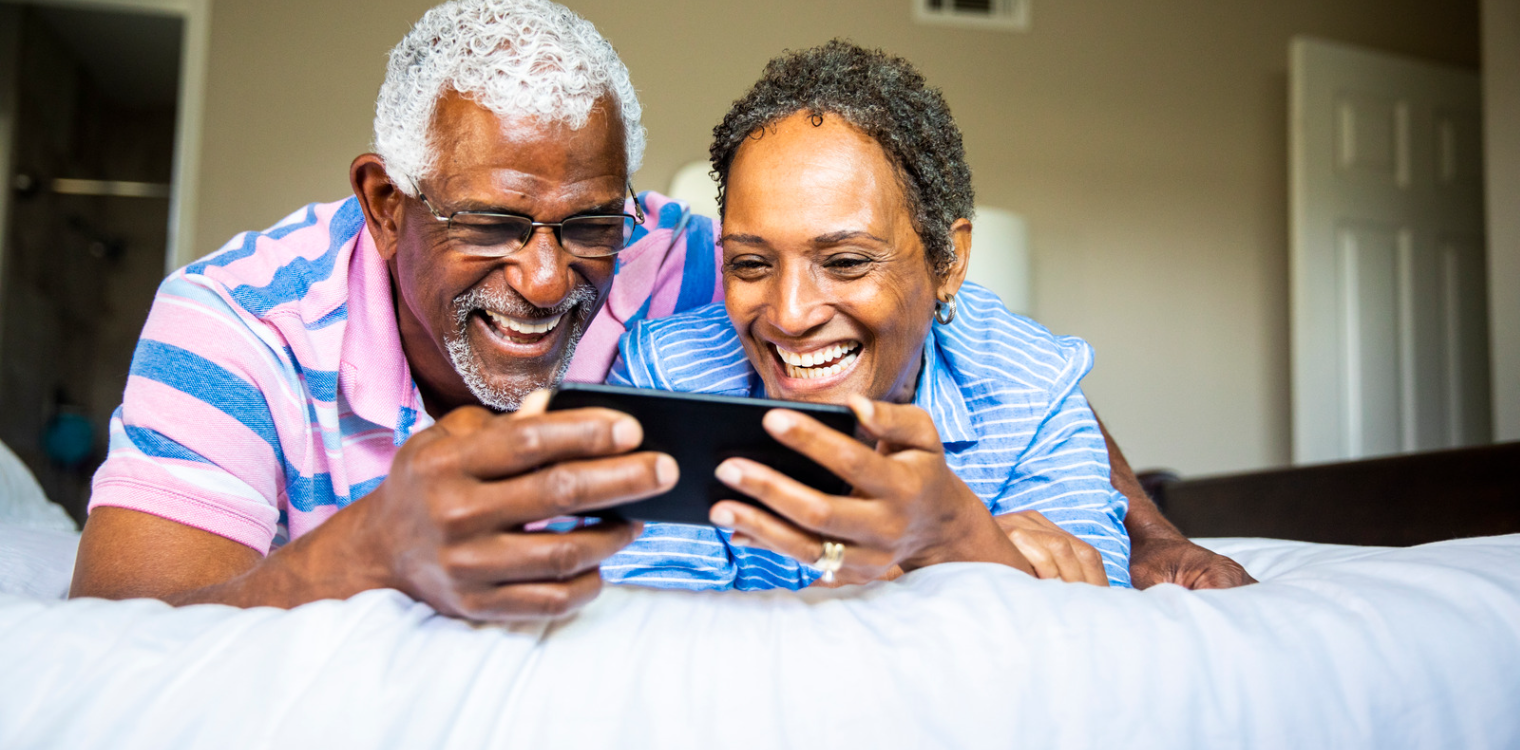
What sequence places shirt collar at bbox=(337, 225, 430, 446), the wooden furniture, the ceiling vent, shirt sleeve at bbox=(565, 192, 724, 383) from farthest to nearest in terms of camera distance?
the ceiling vent
the wooden furniture
shirt sleeve at bbox=(565, 192, 724, 383)
shirt collar at bbox=(337, 225, 430, 446)

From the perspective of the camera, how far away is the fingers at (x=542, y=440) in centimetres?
70

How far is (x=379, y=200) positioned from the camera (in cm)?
154

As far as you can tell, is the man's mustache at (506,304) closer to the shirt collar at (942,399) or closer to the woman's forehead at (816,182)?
the woman's forehead at (816,182)

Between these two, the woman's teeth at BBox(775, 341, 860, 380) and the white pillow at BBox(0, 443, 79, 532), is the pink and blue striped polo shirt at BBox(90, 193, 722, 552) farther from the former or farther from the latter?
the white pillow at BBox(0, 443, 79, 532)

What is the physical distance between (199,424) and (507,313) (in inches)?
16.4

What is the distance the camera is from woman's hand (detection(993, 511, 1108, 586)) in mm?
1139

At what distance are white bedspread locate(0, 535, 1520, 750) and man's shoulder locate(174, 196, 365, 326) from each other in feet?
2.23

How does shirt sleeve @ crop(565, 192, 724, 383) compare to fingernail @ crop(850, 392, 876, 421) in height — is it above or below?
above

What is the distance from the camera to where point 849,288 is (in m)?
1.25

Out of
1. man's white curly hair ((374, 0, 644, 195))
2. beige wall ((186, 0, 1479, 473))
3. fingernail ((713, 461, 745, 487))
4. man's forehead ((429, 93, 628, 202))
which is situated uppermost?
beige wall ((186, 0, 1479, 473))

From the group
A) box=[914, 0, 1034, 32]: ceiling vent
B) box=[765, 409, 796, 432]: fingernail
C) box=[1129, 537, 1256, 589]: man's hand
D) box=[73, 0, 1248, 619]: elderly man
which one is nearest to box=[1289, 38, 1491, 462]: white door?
box=[914, 0, 1034, 32]: ceiling vent

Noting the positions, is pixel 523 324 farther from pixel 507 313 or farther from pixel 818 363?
pixel 818 363

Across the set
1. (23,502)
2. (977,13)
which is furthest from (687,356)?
(977,13)

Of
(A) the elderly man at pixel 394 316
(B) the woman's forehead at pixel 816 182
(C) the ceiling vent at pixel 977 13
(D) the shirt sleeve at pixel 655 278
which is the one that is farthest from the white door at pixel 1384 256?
(B) the woman's forehead at pixel 816 182
